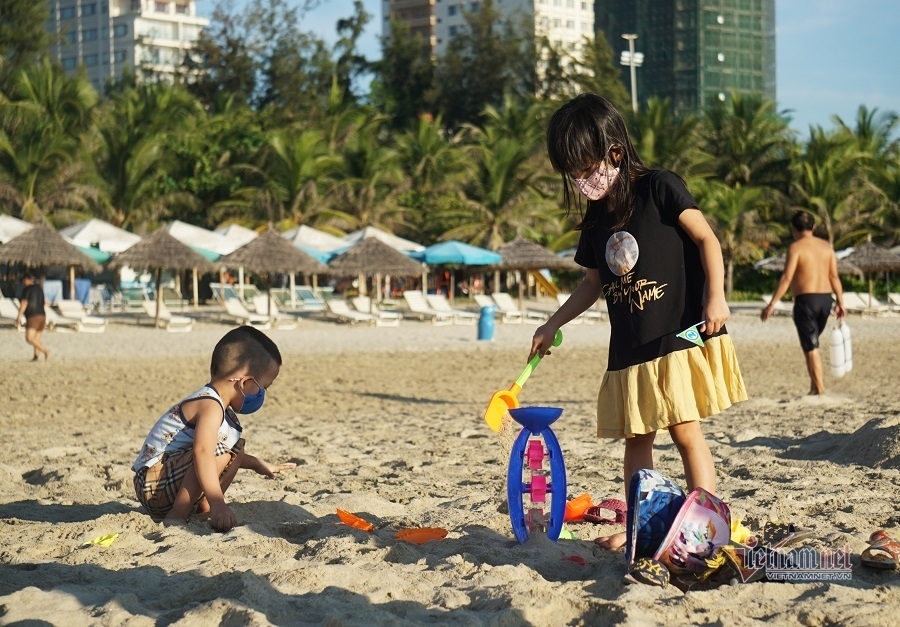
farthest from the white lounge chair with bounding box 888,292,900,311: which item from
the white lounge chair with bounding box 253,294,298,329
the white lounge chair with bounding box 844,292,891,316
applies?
the white lounge chair with bounding box 253,294,298,329

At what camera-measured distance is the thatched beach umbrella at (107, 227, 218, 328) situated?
21906 millimetres

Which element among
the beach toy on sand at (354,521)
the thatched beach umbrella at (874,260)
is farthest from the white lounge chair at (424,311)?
the beach toy on sand at (354,521)

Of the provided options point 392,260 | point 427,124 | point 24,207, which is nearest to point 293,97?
point 427,124

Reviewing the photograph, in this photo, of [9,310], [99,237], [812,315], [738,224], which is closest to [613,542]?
[812,315]

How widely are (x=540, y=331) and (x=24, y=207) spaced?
31.7 metres

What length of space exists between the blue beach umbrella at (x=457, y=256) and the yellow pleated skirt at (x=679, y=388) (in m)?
23.5

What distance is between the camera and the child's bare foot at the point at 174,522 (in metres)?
3.86

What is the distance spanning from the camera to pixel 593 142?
131 inches

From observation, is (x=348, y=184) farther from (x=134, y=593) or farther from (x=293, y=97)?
(x=134, y=593)

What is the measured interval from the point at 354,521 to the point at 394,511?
1.46 ft

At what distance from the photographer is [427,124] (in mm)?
38781

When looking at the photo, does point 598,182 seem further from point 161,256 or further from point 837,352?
point 161,256

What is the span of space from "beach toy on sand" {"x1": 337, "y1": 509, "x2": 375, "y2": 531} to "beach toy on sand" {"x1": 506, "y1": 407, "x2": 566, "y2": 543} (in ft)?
2.08

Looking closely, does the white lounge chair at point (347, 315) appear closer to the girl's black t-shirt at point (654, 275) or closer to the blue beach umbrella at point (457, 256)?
the blue beach umbrella at point (457, 256)
